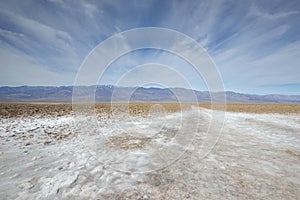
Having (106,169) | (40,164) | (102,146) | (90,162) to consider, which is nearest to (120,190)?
(106,169)

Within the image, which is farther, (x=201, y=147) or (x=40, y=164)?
(x=201, y=147)

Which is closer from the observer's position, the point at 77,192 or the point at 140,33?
the point at 77,192

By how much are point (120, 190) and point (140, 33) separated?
34.5ft

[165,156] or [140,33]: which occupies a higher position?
[140,33]

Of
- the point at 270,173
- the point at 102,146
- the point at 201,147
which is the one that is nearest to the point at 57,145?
the point at 102,146

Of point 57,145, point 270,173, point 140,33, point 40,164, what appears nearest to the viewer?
point 270,173

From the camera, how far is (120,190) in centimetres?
397

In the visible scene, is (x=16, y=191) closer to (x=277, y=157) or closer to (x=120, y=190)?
(x=120, y=190)

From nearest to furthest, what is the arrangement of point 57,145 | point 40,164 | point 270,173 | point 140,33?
point 270,173 → point 40,164 → point 57,145 → point 140,33

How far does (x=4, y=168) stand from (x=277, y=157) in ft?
32.1

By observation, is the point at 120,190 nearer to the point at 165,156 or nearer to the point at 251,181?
the point at 165,156

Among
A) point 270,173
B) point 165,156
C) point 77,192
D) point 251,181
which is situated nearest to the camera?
point 77,192

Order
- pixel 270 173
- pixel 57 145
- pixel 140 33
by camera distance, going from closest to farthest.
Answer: pixel 270 173, pixel 57 145, pixel 140 33

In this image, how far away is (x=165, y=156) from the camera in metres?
6.41
